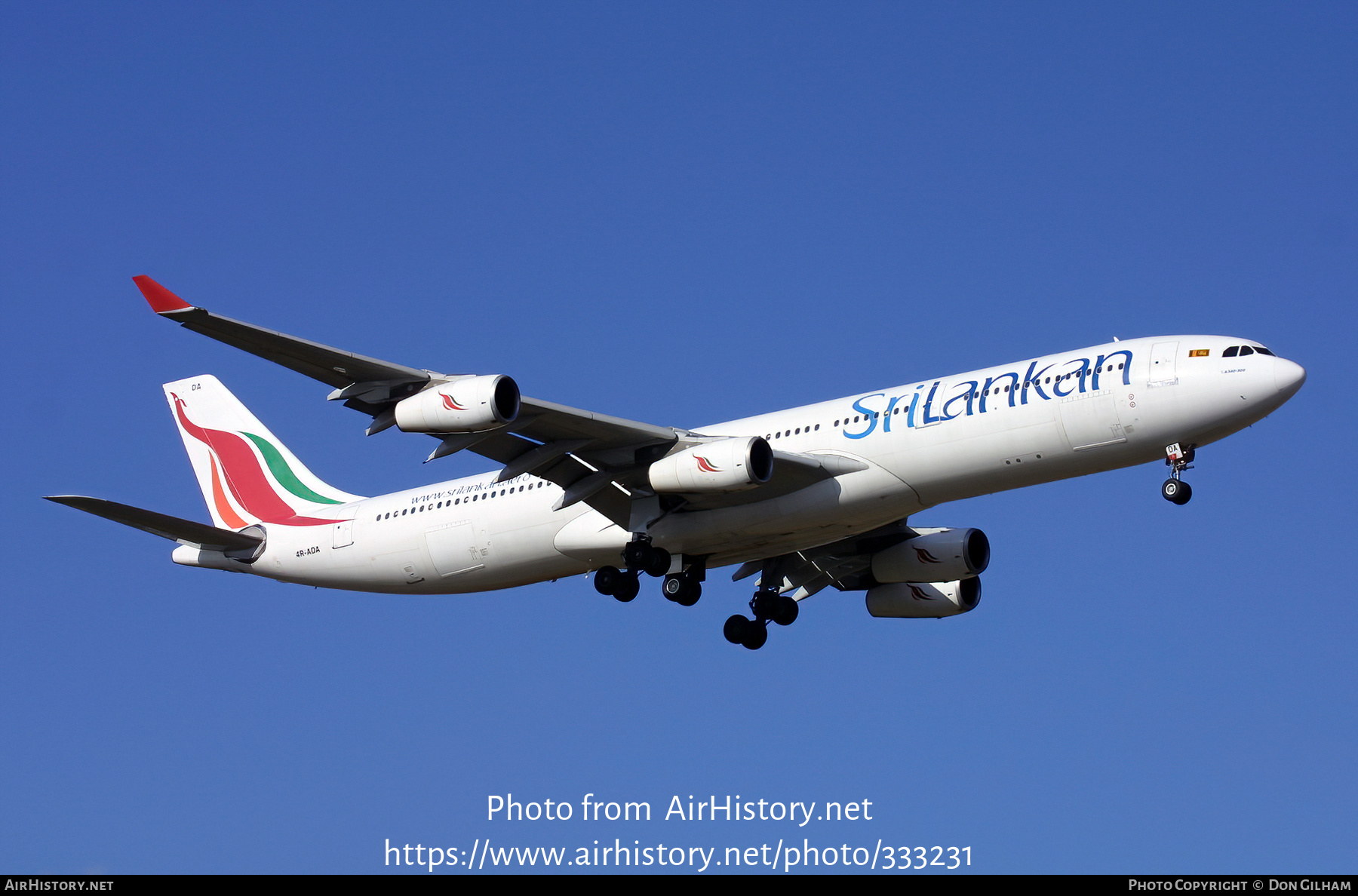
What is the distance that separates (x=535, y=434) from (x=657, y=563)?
4.13 meters

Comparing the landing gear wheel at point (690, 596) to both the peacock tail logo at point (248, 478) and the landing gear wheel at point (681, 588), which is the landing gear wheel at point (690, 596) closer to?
the landing gear wheel at point (681, 588)

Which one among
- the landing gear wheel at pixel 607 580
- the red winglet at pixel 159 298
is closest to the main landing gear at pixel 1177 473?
the landing gear wheel at pixel 607 580

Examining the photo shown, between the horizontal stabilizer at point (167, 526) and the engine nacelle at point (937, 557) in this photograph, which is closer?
the horizontal stabilizer at point (167, 526)

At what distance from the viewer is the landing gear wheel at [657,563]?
34656mm

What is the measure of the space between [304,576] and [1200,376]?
71.7 feet

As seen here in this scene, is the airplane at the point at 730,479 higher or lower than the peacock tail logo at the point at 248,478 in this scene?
lower

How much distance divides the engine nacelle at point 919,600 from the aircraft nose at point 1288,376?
11007 mm

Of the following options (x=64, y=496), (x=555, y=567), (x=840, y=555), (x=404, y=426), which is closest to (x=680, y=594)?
(x=555, y=567)

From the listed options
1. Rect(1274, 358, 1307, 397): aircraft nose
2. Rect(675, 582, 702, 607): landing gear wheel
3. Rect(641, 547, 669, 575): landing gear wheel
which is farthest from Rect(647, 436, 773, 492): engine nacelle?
Rect(1274, 358, 1307, 397): aircraft nose

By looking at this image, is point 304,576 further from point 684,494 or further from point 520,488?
point 684,494

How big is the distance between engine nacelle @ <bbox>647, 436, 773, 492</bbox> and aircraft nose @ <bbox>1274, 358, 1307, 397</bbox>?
9.95 meters

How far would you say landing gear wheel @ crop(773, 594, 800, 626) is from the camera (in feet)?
129

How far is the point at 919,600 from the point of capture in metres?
39.7

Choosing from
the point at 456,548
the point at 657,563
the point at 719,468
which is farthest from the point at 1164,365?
the point at 456,548
